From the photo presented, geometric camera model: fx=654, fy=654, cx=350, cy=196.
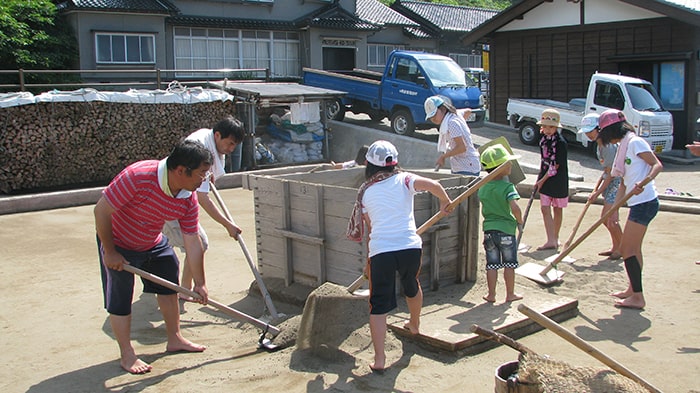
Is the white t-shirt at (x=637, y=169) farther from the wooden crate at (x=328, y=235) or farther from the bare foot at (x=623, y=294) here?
the wooden crate at (x=328, y=235)

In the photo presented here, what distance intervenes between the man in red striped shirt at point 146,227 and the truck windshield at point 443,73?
11825mm

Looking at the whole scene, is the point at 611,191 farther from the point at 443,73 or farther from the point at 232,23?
the point at 232,23

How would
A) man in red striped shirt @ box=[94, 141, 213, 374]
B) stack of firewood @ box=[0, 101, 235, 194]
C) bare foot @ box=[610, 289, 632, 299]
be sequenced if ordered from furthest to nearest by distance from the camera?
stack of firewood @ box=[0, 101, 235, 194] → bare foot @ box=[610, 289, 632, 299] → man in red striped shirt @ box=[94, 141, 213, 374]

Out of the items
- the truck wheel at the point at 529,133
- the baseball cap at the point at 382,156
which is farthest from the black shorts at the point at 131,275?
the truck wheel at the point at 529,133

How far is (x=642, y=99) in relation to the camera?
50.0 feet

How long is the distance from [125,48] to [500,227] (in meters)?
19.3

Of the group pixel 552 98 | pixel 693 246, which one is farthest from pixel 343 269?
pixel 552 98

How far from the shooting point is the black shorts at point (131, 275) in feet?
14.1

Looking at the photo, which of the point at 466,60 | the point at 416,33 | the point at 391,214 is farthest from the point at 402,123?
the point at 466,60

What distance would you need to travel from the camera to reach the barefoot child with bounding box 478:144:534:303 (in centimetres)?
529

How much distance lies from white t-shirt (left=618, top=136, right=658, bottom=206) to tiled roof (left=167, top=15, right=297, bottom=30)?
20.0 metres

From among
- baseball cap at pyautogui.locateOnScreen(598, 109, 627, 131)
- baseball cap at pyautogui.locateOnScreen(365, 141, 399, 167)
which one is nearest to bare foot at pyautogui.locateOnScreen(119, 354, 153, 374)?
baseball cap at pyautogui.locateOnScreen(365, 141, 399, 167)

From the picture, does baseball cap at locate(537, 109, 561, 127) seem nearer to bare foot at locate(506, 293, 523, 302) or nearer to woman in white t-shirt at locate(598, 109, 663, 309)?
woman in white t-shirt at locate(598, 109, 663, 309)

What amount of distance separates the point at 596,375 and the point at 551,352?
3.75 feet
